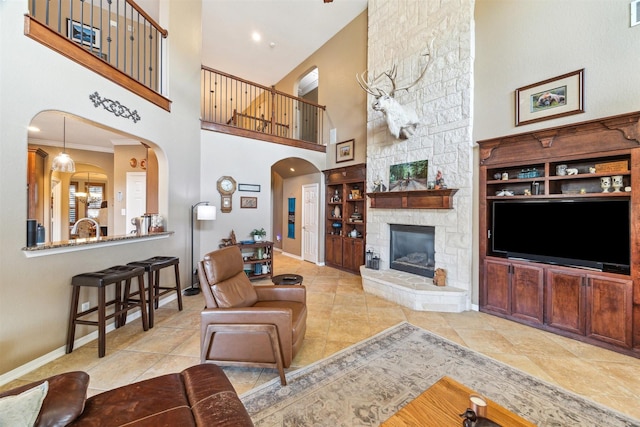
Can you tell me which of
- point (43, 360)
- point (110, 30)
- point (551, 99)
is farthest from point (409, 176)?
point (110, 30)

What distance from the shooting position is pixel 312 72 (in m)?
7.85

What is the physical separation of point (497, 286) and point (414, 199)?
1.70 metres

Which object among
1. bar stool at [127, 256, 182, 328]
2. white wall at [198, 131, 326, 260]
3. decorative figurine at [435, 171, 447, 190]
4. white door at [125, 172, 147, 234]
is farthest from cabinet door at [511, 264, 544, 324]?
white door at [125, 172, 147, 234]

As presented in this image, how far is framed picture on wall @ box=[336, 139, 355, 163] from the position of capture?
5965mm

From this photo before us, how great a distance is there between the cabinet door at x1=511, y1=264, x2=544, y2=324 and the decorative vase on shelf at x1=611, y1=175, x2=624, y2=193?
1100 millimetres

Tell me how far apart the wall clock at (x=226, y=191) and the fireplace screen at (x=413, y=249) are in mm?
3261

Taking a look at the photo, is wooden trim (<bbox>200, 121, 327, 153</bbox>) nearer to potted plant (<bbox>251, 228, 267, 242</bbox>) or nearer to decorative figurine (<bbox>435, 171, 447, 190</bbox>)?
potted plant (<bbox>251, 228, 267, 242</bbox>)

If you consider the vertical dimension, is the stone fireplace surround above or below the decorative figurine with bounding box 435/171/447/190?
below

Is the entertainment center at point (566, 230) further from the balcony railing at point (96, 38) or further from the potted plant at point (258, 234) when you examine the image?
the balcony railing at point (96, 38)

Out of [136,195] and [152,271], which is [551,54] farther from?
[136,195]

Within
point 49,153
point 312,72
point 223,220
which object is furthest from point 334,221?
point 49,153

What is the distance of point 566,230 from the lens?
9.87ft

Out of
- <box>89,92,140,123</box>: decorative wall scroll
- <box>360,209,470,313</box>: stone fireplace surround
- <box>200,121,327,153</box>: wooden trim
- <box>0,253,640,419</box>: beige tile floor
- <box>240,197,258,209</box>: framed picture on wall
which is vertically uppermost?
<box>200,121,327,153</box>: wooden trim

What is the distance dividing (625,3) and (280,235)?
8.02 m
